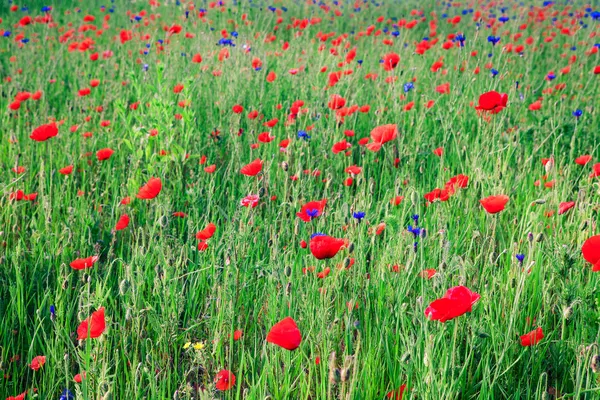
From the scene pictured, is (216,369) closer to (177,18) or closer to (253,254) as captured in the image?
(253,254)

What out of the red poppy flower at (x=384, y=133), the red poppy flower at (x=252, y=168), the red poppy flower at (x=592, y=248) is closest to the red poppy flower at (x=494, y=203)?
the red poppy flower at (x=592, y=248)

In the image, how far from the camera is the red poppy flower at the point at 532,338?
138cm

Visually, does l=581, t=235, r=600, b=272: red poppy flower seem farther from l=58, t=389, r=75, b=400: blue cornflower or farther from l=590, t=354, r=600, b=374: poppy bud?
l=58, t=389, r=75, b=400: blue cornflower

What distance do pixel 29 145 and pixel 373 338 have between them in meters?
2.17

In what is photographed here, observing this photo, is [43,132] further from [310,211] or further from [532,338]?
[532,338]

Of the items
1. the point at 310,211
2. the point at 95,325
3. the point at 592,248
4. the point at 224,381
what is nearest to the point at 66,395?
the point at 95,325

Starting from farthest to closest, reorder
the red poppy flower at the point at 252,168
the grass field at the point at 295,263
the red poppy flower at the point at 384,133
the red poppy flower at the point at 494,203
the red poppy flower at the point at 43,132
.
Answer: the red poppy flower at the point at 43,132 → the red poppy flower at the point at 384,133 → the red poppy flower at the point at 252,168 → the red poppy flower at the point at 494,203 → the grass field at the point at 295,263

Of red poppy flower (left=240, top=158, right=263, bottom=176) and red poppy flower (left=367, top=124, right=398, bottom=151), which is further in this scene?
red poppy flower (left=367, top=124, right=398, bottom=151)

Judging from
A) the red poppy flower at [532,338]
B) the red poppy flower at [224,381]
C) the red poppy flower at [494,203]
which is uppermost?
the red poppy flower at [494,203]

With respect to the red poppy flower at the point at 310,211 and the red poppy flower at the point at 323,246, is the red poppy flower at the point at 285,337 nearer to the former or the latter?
the red poppy flower at the point at 323,246

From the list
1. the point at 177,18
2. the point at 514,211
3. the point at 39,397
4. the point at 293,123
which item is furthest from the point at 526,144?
the point at 177,18

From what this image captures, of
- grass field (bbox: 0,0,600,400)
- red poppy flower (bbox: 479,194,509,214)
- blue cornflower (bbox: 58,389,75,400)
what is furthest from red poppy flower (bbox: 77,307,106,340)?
red poppy flower (bbox: 479,194,509,214)

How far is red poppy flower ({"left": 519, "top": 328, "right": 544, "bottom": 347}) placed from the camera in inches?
54.2

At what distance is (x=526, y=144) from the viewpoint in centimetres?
284
